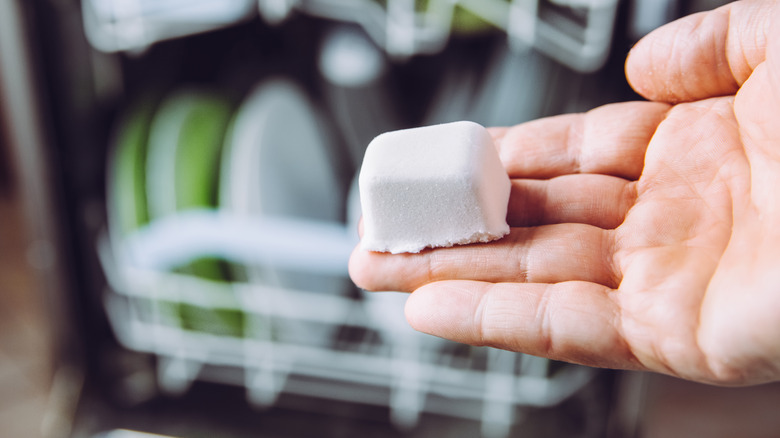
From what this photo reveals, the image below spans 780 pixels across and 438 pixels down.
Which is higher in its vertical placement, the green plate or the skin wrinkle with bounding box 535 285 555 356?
the skin wrinkle with bounding box 535 285 555 356

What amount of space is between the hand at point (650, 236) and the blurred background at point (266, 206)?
0.94 ft

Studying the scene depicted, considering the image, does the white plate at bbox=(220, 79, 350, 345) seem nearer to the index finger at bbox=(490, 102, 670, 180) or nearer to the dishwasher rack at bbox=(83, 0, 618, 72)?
the dishwasher rack at bbox=(83, 0, 618, 72)

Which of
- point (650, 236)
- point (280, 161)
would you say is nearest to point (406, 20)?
point (280, 161)

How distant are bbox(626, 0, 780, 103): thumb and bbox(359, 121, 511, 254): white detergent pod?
0.77 feet

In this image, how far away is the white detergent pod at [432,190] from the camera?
701mm

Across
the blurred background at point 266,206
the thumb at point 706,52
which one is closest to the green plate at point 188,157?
the blurred background at point 266,206

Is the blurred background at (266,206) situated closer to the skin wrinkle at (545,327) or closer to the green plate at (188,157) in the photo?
the green plate at (188,157)

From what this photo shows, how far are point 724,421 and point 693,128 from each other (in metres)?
0.95

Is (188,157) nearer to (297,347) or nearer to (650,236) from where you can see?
(297,347)

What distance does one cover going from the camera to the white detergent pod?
2.30ft

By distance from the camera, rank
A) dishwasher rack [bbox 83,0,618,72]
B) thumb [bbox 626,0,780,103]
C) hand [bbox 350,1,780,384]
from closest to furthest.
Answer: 1. hand [bbox 350,1,780,384]
2. thumb [bbox 626,0,780,103]
3. dishwasher rack [bbox 83,0,618,72]

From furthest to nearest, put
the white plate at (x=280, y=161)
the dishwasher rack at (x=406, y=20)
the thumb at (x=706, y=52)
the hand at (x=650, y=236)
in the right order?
the white plate at (x=280, y=161) → the dishwasher rack at (x=406, y=20) → the thumb at (x=706, y=52) → the hand at (x=650, y=236)

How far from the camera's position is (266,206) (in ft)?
3.98

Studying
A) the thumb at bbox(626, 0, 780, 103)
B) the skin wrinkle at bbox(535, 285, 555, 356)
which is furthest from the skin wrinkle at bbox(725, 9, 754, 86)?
the skin wrinkle at bbox(535, 285, 555, 356)
